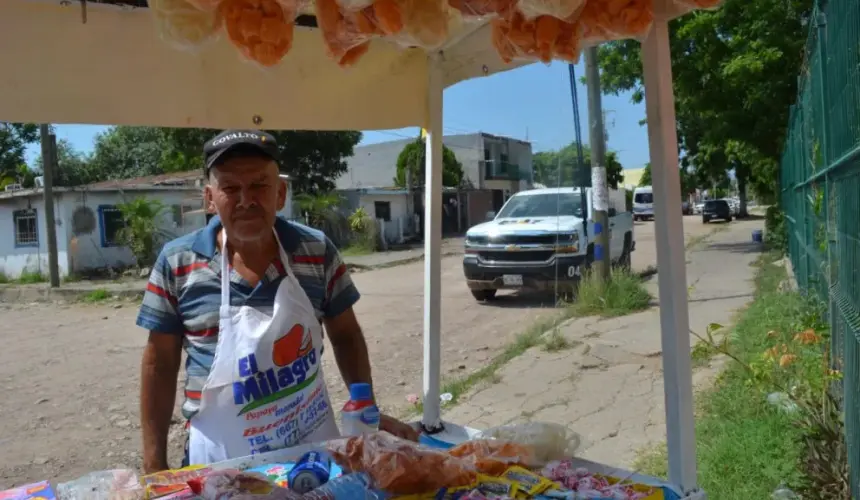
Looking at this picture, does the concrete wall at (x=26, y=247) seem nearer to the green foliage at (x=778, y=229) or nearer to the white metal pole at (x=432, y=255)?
the green foliage at (x=778, y=229)

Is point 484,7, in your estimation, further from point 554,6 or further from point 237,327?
Answer: point 237,327

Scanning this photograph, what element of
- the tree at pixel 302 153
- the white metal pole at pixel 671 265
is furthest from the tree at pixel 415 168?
the white metal pole at pixel 671 265

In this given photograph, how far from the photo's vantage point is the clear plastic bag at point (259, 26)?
5.68ft

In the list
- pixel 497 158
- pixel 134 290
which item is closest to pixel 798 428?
pixel 134 290

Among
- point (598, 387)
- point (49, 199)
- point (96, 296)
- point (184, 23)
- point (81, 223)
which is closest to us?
point (184, 23)

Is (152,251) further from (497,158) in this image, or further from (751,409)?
(497,158)

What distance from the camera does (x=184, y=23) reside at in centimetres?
174

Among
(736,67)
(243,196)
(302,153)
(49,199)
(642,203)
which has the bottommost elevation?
(243,196)

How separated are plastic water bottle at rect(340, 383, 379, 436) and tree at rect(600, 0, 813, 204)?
11349mm

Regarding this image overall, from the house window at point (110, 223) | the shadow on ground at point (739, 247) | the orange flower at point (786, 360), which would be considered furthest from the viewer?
the house window at point (110, 223)

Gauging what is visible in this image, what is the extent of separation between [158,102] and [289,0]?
37.0 inches

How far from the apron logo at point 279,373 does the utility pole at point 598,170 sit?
29.5 ft

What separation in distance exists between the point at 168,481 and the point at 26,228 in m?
26.4

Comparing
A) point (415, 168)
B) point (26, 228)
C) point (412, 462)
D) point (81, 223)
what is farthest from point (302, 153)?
point (412, 462)
